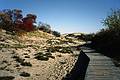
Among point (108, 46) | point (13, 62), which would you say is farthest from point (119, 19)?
point (13, 62)

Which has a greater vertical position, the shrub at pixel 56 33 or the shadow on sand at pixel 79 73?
the shrub at pixel 56 33

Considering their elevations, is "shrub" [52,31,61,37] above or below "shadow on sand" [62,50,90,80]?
above

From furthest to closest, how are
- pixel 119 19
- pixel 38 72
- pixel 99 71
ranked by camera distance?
1. pixel 119 19
2. pixel 38 72
3. pixel 99 71

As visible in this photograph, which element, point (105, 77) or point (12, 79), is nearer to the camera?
point (105, 77)

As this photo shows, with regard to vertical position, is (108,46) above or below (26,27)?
below

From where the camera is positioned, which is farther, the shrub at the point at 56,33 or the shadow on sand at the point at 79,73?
the shrub at the point at 56,33

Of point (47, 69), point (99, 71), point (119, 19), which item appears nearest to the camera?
point (99, 71)

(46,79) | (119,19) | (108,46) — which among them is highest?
(119,19)

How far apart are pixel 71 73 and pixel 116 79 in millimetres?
8954

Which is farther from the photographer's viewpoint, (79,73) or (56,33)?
(56,33)

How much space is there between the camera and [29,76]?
806 inches

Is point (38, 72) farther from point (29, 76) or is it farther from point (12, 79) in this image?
point (12, 79)

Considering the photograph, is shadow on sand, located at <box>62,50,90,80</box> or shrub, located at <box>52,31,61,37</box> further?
shrub, located at <box>52,31,61,37</box>

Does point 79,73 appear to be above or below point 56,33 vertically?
below
